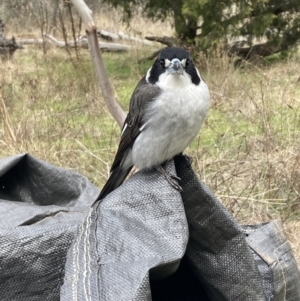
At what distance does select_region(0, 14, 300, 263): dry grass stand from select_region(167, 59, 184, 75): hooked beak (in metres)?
1.05

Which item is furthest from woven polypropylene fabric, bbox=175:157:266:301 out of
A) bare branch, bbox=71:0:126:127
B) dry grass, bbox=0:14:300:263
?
bare branch, bbox=71:0:126:127

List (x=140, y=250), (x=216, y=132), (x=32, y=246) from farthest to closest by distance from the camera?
(x=216, y=132), (x=32, y=246), (x=140, y=250)

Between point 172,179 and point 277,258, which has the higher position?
point 172,179

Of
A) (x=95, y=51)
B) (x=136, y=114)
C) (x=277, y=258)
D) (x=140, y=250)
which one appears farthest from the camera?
(x=95, y=51)

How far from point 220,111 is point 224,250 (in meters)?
3.64

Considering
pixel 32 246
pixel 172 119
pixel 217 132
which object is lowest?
pixel 217 132

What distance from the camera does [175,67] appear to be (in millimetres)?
2127

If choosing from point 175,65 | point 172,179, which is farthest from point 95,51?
point 172,179

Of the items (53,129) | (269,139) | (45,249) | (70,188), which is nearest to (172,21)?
(53,129)

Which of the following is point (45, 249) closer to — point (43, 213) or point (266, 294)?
point (43, 213)

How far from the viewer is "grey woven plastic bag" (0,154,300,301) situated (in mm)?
1234

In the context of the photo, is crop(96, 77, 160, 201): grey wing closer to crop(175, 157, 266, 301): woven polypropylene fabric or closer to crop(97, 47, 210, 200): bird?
crop(97, 47, 210, 200): bird

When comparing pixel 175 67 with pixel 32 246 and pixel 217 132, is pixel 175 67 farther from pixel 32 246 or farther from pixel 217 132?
pixel 217 132

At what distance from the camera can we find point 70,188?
6.75ft
